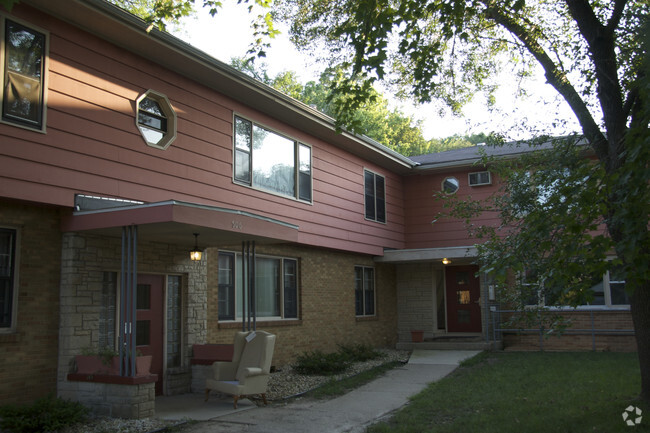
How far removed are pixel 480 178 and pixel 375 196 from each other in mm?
3368

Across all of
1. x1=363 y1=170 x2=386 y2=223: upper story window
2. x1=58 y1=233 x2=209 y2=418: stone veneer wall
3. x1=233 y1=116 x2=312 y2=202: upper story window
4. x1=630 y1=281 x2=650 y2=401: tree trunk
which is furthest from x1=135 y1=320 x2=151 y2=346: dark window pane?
x1=363 y1=170 x2=386 y2=223: upper story window

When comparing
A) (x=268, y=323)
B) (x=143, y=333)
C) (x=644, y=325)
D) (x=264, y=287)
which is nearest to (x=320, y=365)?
(x=268, y=323)

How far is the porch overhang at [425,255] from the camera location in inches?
659

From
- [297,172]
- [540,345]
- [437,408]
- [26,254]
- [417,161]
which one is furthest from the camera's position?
[417,161]

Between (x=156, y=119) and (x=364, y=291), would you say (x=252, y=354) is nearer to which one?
(x=156, y=119)

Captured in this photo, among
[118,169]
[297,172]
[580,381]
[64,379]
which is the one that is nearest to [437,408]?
[580,381]

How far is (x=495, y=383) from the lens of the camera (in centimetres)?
1052

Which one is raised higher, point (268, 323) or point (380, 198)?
point (380, 198)

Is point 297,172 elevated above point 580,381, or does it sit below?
above

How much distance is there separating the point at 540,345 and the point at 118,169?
11683 millimetres

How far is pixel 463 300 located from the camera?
18672mm

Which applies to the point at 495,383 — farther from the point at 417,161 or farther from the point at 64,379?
the point at 417,161

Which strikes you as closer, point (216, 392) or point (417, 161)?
point (216, 392)

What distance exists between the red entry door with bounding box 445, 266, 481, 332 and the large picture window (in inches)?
260
